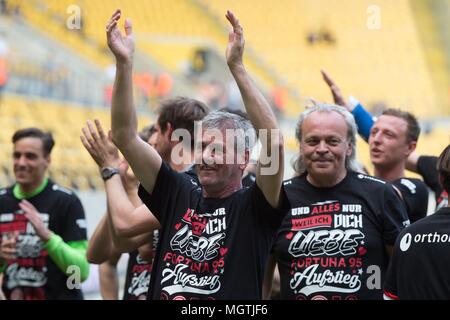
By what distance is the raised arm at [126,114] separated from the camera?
3.39 meters

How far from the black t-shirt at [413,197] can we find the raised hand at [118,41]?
1.91 m

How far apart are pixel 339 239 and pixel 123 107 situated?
1289 millimetres

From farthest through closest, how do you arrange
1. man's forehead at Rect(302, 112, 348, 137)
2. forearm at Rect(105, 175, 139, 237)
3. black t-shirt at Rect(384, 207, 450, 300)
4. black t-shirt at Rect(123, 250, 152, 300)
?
black t-shirt at Rect(123, 250, 152, 300) → man's forehead at Rect(302, 112, 348, 137) → forearm at Rect(105, 175, 139, 237) → black t-shirt at Rect(384, 207, 450, 300)

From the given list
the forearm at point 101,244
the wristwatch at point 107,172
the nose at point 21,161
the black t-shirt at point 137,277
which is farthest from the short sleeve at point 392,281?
the nose at point 21,161

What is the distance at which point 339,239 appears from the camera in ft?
13.2

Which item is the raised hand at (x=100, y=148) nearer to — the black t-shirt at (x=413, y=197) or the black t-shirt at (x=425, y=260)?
the black t-shirt at (x=425, y=260)

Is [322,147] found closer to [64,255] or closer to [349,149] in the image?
[349,149]

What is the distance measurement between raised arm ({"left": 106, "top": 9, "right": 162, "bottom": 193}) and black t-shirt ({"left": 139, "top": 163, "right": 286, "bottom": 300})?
0.07m

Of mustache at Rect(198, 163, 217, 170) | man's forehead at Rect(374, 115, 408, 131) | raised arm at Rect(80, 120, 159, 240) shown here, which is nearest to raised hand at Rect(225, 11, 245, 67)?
mustache at Rect(198, 163, 217, 170)

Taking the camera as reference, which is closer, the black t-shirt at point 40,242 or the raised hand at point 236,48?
the raised hand at point 236,48

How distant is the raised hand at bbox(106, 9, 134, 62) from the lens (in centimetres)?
340

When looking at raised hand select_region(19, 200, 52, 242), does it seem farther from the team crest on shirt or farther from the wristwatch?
the team crest on shirt

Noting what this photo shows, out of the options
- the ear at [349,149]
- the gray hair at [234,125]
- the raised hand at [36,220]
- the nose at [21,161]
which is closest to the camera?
the gray hair at [234,125]

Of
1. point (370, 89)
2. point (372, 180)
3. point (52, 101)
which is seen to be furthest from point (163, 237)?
point (370, 89)
